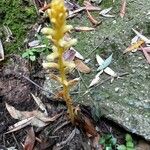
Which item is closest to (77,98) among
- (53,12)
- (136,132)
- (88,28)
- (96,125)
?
(96,125)

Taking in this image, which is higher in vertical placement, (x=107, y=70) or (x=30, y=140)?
(x=107, y=70)

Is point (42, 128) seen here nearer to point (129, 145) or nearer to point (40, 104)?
point (40, 104)

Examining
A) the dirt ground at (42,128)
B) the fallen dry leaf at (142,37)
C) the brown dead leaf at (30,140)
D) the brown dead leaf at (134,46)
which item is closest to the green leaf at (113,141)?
the dirt ground at (42,128)

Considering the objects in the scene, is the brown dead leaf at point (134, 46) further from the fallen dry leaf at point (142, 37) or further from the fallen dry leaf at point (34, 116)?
the fallen dry leaf at point (34, 116)

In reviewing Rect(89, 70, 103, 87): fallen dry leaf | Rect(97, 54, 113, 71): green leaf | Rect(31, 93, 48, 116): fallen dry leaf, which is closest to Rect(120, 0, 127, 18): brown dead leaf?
Rect(97, 54, 113, 71): green leaf

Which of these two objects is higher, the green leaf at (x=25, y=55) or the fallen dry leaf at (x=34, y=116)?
the green leaf at (x=25, y=55)

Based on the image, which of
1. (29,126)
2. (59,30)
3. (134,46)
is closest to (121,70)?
(134,46)
